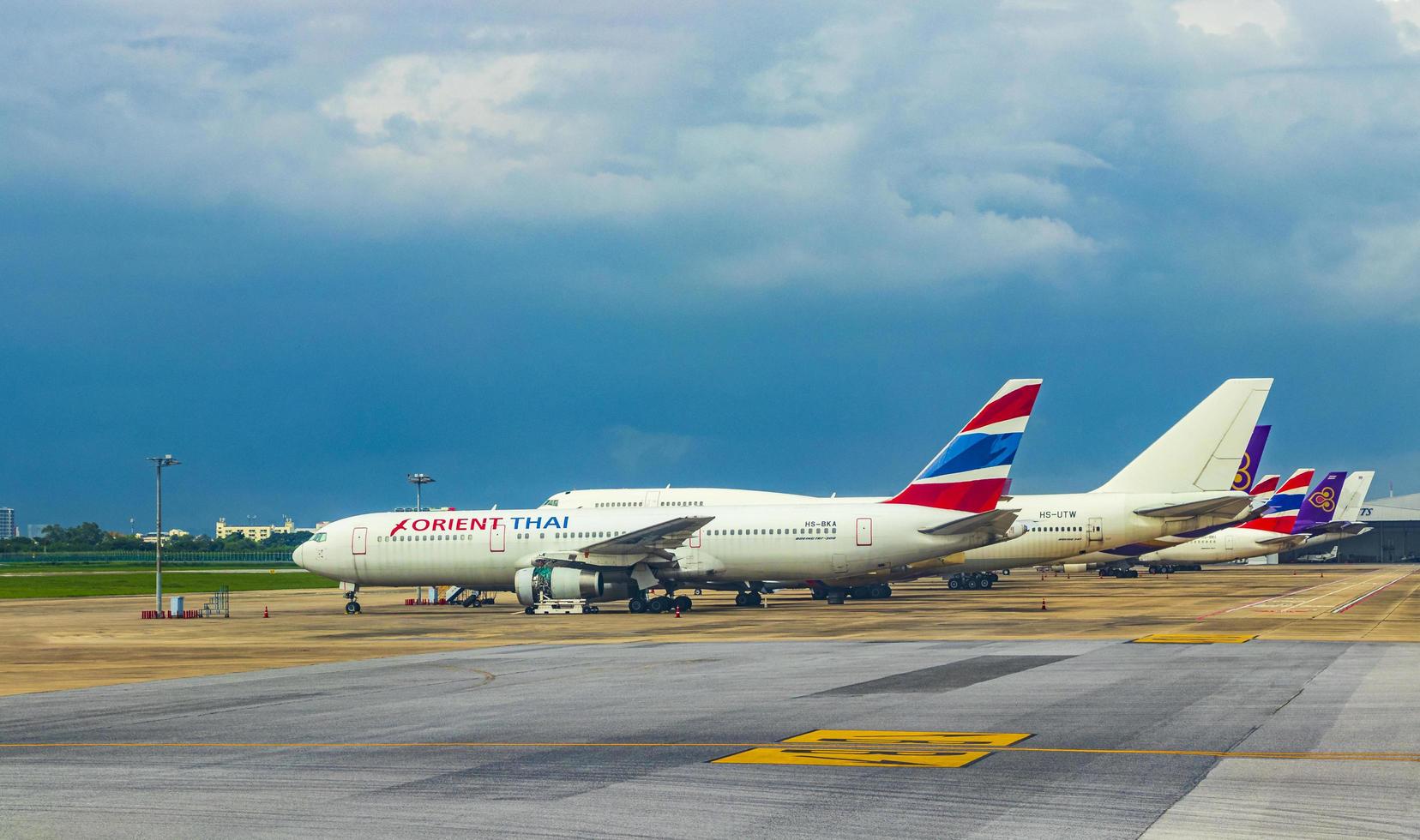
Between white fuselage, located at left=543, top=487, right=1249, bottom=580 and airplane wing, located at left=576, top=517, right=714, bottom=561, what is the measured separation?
3622mm

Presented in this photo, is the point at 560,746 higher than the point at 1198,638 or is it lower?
higher

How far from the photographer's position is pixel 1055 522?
66188 millimetres

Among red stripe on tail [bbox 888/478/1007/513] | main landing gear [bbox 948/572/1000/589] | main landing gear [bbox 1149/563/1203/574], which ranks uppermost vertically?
red stripe on tail [bbox 888/478/1007/513]

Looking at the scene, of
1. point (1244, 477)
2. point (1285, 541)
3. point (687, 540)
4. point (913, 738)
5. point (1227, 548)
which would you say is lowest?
point (913, 738)

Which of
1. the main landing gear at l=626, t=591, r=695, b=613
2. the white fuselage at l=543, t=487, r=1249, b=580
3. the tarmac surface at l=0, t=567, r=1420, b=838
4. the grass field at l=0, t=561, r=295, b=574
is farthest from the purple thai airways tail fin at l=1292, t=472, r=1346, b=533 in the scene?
the grass field at l=0, t=561, r=295, b=574

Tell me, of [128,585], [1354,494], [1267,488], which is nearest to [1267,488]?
[1267,488]

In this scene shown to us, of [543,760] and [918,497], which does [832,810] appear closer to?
[543,760]

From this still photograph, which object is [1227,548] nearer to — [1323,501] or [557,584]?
[1323,501]

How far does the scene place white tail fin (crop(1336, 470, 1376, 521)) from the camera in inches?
5502

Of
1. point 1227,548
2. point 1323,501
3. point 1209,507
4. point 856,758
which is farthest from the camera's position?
point 1323,501

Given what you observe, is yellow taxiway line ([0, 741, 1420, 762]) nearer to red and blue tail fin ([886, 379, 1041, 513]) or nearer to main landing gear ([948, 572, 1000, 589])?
red and blue tail fin ([886, 379, 1041, 513])

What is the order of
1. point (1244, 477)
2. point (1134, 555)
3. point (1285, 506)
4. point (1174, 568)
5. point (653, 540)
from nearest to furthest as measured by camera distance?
point (653, 540) → point (1244, 477) → point (1134, 555) → point (1285, 506) → point (1174, 568)

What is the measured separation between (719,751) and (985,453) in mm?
39883

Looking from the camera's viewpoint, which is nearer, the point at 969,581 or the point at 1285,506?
the point at 969,581
